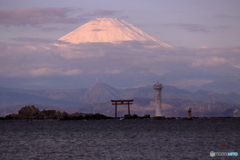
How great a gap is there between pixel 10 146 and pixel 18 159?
1917 cm

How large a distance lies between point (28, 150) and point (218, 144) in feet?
114

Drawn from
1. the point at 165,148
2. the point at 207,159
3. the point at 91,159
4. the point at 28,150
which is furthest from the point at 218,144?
the point at 28,150

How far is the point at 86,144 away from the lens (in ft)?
298

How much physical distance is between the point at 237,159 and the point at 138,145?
25476 millimetres

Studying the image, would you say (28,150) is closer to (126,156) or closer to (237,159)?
(126,156)

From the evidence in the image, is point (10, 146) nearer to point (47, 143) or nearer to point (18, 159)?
point (47, 143)

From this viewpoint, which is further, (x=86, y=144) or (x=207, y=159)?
(x=86, y=144)

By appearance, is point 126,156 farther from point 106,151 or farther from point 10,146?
point 10,146

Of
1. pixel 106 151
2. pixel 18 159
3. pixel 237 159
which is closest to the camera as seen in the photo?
pixel 237 159

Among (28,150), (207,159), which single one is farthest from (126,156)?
(28,150)

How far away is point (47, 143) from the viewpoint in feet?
307

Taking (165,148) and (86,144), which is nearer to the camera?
(165,148)

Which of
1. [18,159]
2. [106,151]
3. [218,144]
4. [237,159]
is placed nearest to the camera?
[237,159]

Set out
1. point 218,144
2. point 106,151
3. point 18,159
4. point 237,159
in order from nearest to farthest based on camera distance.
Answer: point 237,159 → point 18,159 → point 106,151 → point 218,144
